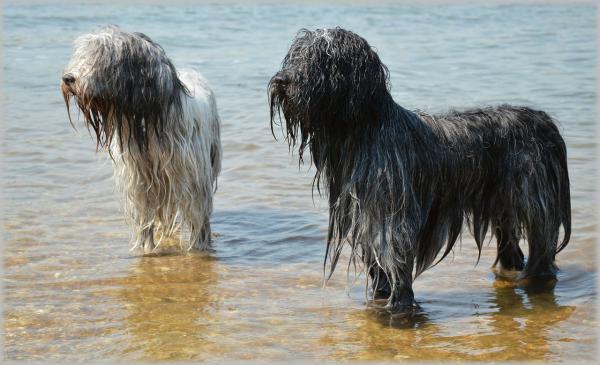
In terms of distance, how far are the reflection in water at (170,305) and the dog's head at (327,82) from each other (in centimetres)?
136

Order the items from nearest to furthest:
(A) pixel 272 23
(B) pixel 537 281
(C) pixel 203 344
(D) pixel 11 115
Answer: (C) pixel 203 344
(B) pixel 537 281
(D) pixel 11 115
(A) pixel 272 23

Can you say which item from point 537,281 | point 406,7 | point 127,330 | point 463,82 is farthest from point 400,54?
point 127,330

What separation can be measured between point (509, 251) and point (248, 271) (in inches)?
76.0

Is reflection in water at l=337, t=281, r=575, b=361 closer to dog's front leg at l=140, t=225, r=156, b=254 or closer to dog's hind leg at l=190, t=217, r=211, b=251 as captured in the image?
dog's hind leg at l=190, t=217, r=211, b=251

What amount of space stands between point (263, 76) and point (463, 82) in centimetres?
317

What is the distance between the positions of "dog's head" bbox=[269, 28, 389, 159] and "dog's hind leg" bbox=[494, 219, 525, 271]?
1720 mm

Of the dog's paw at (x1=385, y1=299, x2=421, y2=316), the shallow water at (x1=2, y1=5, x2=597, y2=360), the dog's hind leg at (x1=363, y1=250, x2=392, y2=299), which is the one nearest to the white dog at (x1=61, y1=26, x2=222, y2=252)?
the shallow water at (x1=2, y1=5, x2=597, y2=360)

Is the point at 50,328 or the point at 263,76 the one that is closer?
the point at 50,328

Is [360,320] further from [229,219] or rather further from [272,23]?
[272,23]

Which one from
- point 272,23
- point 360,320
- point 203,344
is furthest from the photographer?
point 272,23

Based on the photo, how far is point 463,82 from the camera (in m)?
Result: 14.2

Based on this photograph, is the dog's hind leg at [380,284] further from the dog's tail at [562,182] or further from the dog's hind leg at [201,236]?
the dog's hind leg at [201,236]

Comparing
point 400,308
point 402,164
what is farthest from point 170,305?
point 402,164

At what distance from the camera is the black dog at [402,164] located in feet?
17.0
